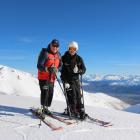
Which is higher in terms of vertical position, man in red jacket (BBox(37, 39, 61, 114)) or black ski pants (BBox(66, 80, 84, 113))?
man in red jacket (BBox(37, 39, 61, 114))

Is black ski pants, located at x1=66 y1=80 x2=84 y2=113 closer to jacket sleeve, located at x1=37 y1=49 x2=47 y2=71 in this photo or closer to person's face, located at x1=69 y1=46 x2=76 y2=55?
person's face, located at x1=69 y1=46 x2=76 y2=55

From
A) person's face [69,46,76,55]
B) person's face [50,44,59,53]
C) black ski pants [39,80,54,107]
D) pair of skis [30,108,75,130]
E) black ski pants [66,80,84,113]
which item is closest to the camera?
pair of skis [30,108,75,130]

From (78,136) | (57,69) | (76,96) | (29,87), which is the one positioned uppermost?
(29,87)

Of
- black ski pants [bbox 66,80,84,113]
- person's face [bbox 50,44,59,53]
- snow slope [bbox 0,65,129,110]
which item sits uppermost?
snow slope [bbox 0,65,129,110]

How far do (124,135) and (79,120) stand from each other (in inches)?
81.6

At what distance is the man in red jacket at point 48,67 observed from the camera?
11.1 meters

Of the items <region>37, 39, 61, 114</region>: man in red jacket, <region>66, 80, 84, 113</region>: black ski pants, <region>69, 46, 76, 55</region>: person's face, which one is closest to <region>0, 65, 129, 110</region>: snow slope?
<region>66, 80, 84, 113</region>: black ski pants

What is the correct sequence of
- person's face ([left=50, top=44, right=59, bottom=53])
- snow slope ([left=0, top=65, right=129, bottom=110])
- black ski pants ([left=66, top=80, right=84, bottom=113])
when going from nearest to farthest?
person's face ([left=50, top=44, right=59, bottom=53]), black ski pants ([left=66, top=80, right=84, bottom=113]), snow slope ([left=0, top=65, right=129, bottom=110])

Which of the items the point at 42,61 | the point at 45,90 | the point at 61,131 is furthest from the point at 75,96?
the point at 61,131

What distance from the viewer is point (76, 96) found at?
11.8 metres

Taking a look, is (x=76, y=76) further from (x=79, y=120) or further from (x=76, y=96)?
(x=79, y=120)

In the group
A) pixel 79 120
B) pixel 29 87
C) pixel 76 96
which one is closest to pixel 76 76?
pixel 76 96

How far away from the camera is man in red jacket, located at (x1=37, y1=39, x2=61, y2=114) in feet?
36.5

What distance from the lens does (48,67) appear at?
11227mm
